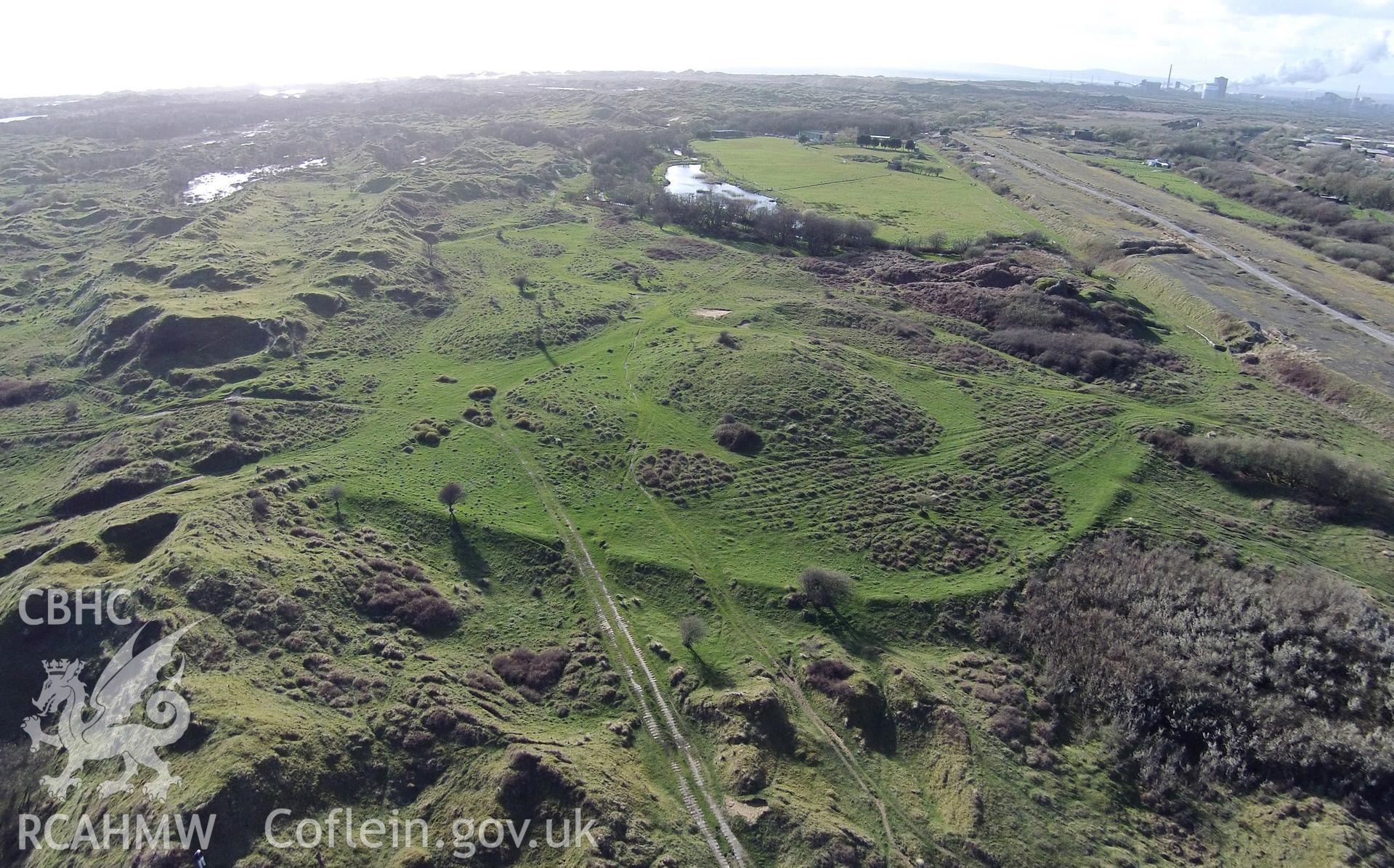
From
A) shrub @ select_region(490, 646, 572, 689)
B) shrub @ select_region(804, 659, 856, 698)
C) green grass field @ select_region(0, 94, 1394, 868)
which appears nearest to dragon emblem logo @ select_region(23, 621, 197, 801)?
green grass field @ select_region(0, 94, 1394, 868)

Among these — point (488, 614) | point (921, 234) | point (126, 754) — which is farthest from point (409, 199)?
point (126, 754)

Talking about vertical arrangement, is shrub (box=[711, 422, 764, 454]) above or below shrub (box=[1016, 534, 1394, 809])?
above

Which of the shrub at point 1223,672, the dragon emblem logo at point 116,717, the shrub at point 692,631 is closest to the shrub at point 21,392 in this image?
the dragon emblem logo at point 116,717

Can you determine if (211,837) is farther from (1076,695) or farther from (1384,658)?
(1384,658)

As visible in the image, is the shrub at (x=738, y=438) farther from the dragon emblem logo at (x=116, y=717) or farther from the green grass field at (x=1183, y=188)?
the green grass field at (x=1183, y=188)

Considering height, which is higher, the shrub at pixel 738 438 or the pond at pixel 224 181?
the pond at pixel 224 181

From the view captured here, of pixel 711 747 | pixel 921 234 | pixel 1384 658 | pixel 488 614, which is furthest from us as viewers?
pixel 921 234

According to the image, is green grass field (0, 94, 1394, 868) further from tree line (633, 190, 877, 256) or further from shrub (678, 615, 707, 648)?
tree line (633, 190, 877, 256)
